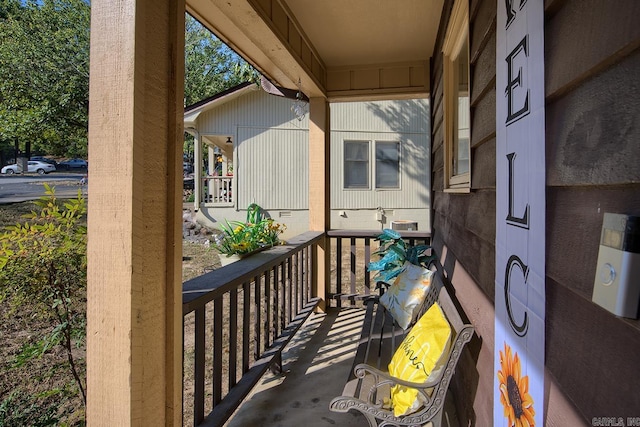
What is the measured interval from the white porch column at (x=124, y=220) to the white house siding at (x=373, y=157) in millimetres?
9068

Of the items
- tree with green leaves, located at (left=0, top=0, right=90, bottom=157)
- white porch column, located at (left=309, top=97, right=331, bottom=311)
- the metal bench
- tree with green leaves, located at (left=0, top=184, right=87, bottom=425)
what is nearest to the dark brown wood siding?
the metal bench

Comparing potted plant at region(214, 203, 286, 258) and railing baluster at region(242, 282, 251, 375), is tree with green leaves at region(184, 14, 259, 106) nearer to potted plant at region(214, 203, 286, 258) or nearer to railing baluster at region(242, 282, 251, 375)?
potted plant at region(214, 203, 286, 258)

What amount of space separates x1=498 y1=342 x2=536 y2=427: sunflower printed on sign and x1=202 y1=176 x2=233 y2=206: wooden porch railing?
969cm

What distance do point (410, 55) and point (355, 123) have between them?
659 cm

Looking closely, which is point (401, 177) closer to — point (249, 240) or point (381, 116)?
point (381, 116)

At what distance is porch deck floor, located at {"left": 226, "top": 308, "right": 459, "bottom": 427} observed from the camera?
2.19 metres

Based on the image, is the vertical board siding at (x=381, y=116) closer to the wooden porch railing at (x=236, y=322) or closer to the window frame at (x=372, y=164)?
the window frame at (x=372, y=164)

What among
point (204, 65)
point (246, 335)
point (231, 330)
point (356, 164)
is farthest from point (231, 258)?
point (204, 65)

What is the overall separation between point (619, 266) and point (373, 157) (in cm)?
992

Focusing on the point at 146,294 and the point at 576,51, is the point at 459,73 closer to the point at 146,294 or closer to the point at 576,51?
the point at 576,51

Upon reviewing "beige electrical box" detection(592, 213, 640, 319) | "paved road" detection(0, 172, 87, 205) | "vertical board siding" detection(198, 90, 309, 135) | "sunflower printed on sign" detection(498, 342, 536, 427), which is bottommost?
"sunflower printed on sign" detection(498, 342, 536, 427)

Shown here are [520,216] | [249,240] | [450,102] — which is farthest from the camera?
[249,240]

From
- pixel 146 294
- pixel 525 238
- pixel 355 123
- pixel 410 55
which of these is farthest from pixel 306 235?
pixel 355 123

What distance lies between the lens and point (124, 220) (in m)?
1.03
